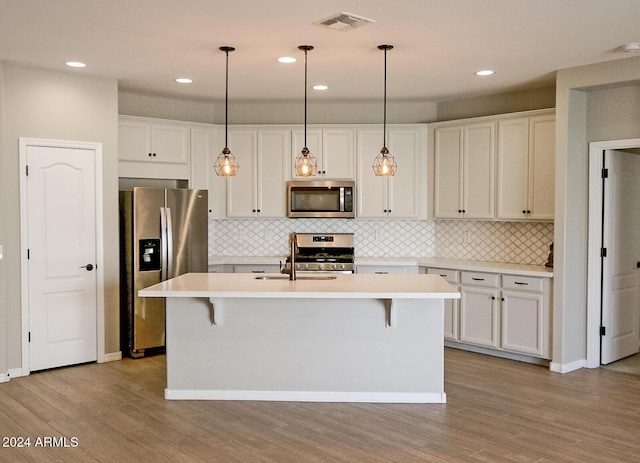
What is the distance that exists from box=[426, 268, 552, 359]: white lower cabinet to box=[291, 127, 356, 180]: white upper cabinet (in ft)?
5.07

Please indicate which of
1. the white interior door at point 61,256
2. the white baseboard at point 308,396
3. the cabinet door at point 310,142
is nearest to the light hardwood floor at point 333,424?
the white baseboard at point 308,396

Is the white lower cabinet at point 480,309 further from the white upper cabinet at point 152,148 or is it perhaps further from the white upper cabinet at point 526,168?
the white upper cabinet at point 152,148

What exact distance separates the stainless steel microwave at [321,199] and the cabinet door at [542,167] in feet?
6.18

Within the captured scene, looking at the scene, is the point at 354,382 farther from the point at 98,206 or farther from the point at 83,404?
the point at 98,206

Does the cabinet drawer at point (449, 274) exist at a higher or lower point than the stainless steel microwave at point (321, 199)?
lower

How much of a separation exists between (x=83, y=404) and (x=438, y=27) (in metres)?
3.58

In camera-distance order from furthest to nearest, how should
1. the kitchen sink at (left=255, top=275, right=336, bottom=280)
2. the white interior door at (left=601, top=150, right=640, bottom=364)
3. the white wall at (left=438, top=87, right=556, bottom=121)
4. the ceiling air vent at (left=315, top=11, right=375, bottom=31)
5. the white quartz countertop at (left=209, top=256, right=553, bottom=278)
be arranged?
the white wall at (left=438, top=87, right=556, bottom=121) < the white quartz countertop at (left=209, top=256, right=553, bottom=278) < the white interior door at (left=601, top=150, right=640, bottom=364) < the kitchen sink at (left=255, top=275, right=336, bottom=280) < the ceiling air vent at (left=315, top=11, right=375, bottom=31)

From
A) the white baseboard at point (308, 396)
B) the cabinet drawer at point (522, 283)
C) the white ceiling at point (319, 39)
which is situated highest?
the white ceiling at point (319, 39)

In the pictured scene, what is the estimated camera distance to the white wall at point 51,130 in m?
5.06

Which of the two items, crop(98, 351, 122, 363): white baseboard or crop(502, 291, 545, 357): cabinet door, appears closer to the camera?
crop(502, 291, 545, 357): cabinet door

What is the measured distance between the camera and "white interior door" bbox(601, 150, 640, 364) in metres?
5.45

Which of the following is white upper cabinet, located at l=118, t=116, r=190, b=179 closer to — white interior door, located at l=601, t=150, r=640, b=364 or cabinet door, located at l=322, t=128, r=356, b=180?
cabinet door, located at l=322, t=128, r=356, b=180

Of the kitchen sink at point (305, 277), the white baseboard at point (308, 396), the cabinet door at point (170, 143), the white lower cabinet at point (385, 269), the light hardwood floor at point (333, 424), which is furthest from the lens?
the white lower cabinet at point (385, 269)

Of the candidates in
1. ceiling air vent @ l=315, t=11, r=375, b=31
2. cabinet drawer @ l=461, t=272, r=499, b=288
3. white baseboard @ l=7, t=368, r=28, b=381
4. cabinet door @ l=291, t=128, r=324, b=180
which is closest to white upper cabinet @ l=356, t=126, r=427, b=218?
cabinet door @ l=291, t=128, r=324, b=180
